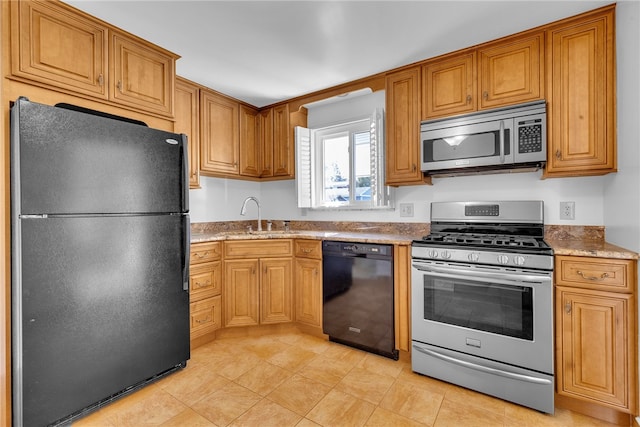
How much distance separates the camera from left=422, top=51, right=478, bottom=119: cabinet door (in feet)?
7.34

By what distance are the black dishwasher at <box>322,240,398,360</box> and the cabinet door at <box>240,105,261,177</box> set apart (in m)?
1.32

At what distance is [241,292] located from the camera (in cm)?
273

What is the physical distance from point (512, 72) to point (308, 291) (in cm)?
230

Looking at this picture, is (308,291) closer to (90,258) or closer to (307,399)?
(307,399)

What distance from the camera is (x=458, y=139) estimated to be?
2.26 meters

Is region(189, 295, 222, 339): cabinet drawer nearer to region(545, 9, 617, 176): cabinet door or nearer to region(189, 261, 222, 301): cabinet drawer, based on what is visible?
region(189, 261, 222, 301): cabinet drawer

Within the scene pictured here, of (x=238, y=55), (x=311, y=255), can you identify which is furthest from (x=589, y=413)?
(x=238, y=55)

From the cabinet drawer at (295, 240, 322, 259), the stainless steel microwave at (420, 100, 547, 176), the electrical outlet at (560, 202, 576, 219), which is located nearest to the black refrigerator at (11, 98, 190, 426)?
the cabinet drawer at (295, 240, 322, 259)

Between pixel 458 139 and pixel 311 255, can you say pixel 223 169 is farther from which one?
pixel 458 139

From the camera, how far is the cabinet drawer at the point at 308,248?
8.69 feet

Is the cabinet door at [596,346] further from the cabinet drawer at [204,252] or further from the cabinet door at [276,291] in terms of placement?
the cabinet drawer at [204,252]

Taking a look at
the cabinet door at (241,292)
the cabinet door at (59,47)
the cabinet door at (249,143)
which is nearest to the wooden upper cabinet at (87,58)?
the cabinet door at (59,47)

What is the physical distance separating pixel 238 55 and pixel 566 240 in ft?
9.00

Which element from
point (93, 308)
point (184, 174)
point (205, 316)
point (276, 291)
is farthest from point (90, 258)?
point (276, 291)
